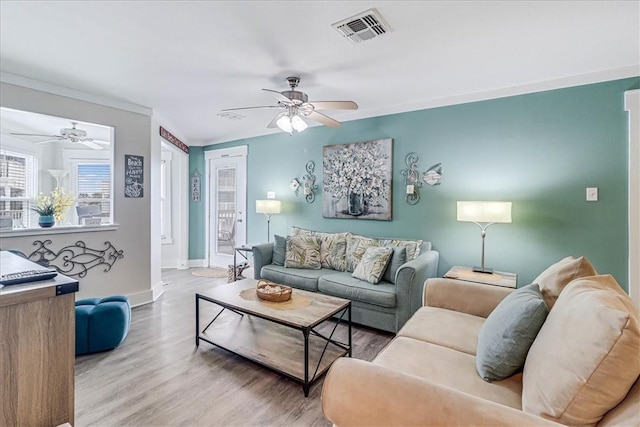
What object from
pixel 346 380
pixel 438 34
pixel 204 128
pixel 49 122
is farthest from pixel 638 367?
pixel 49 122

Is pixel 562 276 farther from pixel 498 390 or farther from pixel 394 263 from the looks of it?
pixel 394 263

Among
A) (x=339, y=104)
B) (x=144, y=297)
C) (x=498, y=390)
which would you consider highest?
(x=339, y=104)

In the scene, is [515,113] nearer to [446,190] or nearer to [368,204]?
[446,190]

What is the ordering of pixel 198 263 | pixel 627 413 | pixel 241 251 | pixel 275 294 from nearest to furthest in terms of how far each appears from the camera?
pixel 627 413 < pixel 275 294 < pixel 241 251 < pixel 198 263

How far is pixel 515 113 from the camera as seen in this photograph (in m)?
3.05

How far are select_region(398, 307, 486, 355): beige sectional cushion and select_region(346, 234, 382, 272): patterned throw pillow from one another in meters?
1.35

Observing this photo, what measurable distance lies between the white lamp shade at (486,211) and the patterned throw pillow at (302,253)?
173cm

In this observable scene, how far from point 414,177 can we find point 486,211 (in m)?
1.01

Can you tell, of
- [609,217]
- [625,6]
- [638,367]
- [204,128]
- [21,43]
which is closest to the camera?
[638,367]

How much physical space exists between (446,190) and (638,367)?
2.75m

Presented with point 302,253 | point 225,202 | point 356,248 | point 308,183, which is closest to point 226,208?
point 225,202

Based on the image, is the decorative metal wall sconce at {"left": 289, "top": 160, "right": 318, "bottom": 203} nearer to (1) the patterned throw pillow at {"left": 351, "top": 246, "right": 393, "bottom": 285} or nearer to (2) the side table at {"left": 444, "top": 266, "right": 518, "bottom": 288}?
(1) the patterned throw pillow at {"left": 351, "top": 246, "right": 393, "bottom": 285}

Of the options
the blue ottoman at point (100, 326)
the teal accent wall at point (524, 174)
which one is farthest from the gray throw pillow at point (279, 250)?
the blue ottoman at point (100, 326)

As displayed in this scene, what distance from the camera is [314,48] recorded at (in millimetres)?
2305
